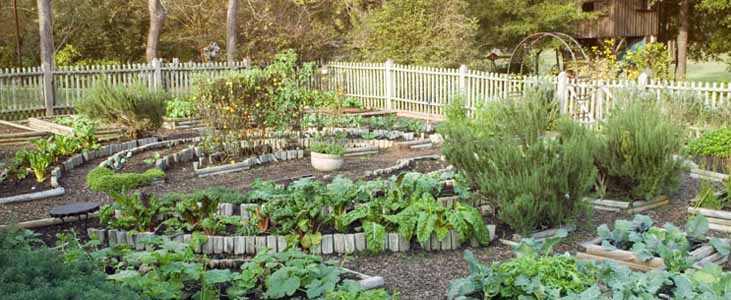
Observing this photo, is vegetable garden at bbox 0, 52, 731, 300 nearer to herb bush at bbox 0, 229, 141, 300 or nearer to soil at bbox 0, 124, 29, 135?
herb bush at bbox 0, 229, 141, 300

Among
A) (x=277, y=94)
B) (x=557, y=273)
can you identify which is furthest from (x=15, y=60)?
(x=557, y=273)

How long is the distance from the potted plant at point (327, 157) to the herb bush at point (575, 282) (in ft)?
16.7

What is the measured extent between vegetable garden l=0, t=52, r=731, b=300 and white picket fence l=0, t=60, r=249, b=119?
6935 mm

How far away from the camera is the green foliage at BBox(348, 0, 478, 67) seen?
19.3 m

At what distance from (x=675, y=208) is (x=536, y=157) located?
204 centimetres

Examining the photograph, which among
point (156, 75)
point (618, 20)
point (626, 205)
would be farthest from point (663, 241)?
point (618, 20)

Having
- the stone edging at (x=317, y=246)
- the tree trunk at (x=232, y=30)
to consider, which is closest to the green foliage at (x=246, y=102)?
the stone edging at (x=317, y=246)

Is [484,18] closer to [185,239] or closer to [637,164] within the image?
[637,164]

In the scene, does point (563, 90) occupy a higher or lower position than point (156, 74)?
lower

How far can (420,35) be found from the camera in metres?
19.5

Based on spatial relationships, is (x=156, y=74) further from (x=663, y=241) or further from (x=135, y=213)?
(x=663, y=241)

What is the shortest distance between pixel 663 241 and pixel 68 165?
7.64 m

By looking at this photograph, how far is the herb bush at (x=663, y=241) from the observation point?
15.9 feet

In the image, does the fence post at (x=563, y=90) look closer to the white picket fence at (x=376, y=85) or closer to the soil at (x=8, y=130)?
the white picket fence at (x=376, y=85)
